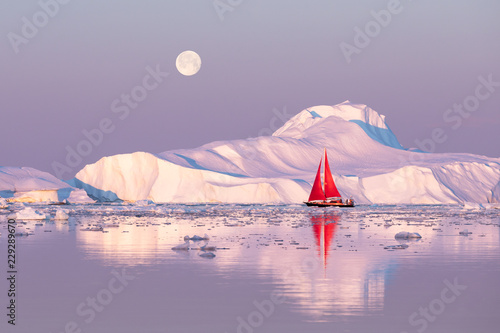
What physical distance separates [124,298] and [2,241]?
10.5 metres

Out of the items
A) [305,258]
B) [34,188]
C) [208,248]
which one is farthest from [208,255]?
[34,188]

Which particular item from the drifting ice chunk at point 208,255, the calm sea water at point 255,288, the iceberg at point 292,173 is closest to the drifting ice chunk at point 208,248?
the calm sea water at point 255,288

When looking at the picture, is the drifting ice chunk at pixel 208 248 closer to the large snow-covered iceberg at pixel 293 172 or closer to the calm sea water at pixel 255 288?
the calm sea water at pixel 255 288

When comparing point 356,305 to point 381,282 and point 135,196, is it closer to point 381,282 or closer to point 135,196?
point 381,282

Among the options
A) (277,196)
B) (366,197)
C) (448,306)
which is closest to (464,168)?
(366,197)

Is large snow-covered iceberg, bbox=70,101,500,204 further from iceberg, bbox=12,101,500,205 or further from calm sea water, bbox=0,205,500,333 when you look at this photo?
calm sea water, bbox=0,205,500,333

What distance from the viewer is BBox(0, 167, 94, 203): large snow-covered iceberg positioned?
82.6 metres

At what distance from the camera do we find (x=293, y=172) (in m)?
98.2

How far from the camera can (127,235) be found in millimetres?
22172

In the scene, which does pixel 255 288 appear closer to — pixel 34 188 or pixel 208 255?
pixel 208 255

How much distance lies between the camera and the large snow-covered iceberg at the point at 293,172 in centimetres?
8456

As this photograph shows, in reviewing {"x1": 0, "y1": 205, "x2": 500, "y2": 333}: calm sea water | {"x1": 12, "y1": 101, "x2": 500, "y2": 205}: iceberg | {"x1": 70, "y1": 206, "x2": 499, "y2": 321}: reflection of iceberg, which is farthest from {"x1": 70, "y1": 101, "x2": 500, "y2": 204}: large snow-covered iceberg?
{"x1": 0, "y1": 205, "x2": 500, "y2": 333}: calm sea water

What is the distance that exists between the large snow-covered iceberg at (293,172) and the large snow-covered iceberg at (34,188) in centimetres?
336

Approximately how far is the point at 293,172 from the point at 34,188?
3171 centimetres
